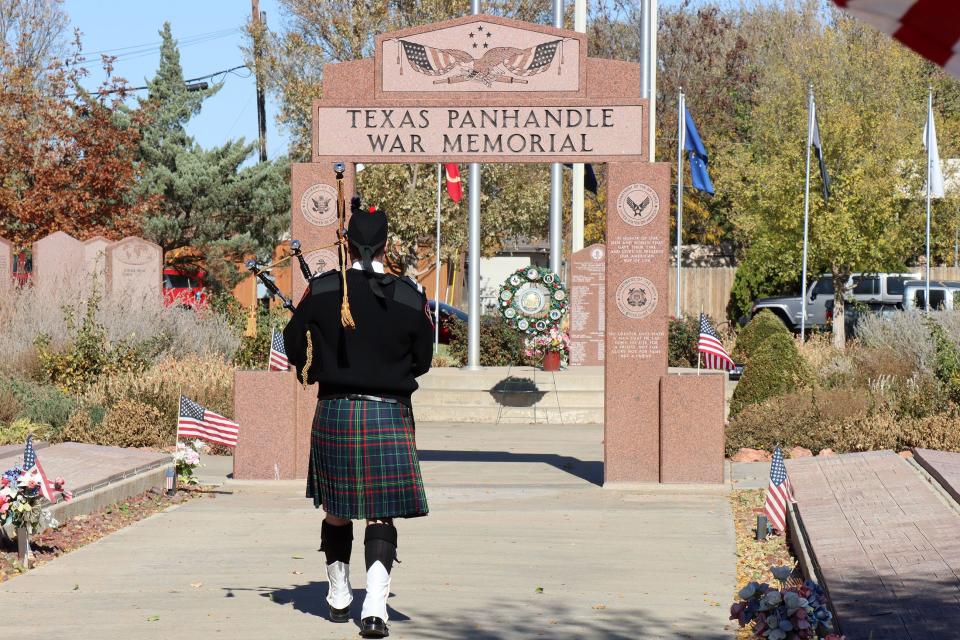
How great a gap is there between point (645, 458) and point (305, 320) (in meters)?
5.70

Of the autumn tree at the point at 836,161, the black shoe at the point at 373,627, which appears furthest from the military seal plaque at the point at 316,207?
the autumn tree at the point at 836,161

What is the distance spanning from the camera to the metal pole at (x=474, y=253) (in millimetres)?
19047

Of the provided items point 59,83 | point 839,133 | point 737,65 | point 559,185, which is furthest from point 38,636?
point 737,65

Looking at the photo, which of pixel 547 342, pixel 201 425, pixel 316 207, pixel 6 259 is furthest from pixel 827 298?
pixel 201 425

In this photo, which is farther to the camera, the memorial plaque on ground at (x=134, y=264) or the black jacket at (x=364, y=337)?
the memorial plaque on ground at (x=134, y=264)

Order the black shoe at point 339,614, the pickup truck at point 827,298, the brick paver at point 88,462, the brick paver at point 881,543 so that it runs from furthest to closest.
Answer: the pickup truck at point 827,298, the brick paver at point 88,462, the black shoe at point 339,614, the brick paver at point 881,543

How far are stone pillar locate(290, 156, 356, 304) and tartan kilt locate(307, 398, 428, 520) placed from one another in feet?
17.4

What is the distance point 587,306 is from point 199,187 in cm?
1139

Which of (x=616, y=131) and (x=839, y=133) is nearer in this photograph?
(x=616, y=131)

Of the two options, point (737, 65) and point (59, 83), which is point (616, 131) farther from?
point (737, 65)

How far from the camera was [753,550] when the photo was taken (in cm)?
859

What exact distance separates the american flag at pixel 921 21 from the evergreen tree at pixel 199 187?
29.0 meters

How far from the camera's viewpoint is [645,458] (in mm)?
11297

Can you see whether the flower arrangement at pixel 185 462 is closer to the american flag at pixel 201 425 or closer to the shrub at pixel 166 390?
the american flag at pixel 201 425
